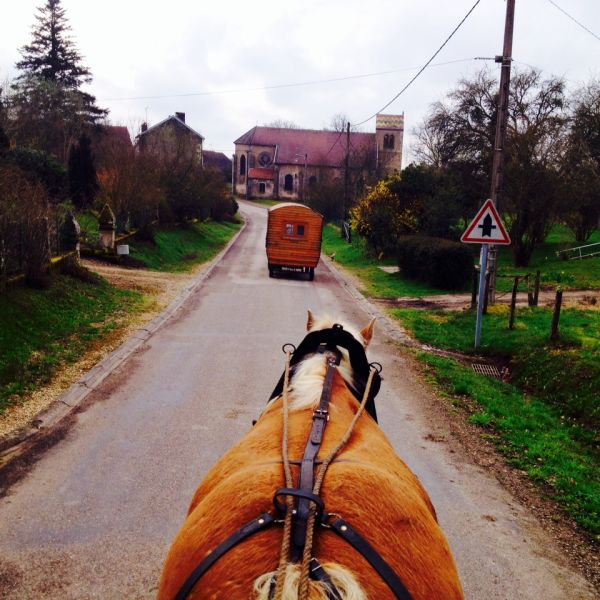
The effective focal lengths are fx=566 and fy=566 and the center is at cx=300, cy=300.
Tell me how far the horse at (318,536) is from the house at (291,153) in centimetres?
7426

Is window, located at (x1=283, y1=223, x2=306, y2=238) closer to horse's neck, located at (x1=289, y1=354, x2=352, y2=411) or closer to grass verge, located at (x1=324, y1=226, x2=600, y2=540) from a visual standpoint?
grass verge, located at (x1=324, y1=226, x2=600, y2=540)

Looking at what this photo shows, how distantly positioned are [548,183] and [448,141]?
12.0 metres

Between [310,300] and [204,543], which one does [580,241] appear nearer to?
[310,300]

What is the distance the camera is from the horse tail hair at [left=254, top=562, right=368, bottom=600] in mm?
1414

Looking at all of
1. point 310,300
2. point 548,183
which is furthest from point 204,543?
point 548,183

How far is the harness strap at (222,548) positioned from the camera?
1.61m

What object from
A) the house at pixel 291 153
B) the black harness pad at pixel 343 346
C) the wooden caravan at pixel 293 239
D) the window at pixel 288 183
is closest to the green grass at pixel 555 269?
the wooden caravan at pixel 293 239

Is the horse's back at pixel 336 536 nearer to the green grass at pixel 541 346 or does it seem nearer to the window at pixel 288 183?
the green grass at pixel 541 346

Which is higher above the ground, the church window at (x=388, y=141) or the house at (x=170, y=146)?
the church window at (x=388, y=141)

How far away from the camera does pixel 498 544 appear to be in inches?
165

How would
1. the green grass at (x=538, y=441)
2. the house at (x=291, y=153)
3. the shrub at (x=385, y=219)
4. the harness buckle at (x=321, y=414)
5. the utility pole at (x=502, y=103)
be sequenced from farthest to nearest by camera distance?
the house at (x=291, y=153), the shrub at (x=385, y=219), the utility pole at (x=502, y=103), the green grass at (x=538, y=441), the harness buckle at (x=321, y=414)

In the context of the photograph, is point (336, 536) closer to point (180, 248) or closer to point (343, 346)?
point (343, 346)

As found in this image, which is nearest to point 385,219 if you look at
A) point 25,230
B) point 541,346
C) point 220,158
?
point 541,346

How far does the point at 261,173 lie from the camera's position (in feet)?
262
